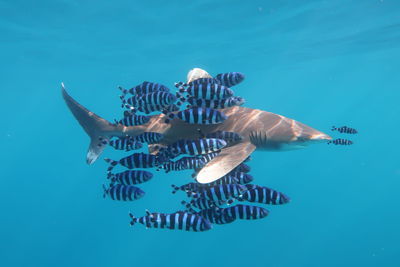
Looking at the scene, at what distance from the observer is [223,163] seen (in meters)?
5.32

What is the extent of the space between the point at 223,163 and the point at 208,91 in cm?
120

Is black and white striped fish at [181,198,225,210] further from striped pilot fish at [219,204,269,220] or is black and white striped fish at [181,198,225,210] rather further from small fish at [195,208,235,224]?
striped pilot fish at [219,204,269,220]

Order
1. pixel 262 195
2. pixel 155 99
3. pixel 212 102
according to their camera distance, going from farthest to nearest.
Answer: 1. pixel 212 102
2. pixel 155 99
3. pixel 262 195

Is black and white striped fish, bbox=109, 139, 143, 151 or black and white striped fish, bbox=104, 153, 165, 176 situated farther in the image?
black and white striped fish, bbox=109, 139, 143, 151

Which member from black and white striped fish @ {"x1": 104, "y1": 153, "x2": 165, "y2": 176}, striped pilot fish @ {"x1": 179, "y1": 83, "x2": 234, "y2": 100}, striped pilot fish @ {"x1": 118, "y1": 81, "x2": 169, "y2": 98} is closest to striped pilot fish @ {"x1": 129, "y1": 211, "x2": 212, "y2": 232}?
black and white striped fish @ {"x1": 104, "y1": 153, "x2": 165, "y2": 176}

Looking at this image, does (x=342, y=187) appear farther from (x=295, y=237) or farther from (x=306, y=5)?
(x=306, y=5)

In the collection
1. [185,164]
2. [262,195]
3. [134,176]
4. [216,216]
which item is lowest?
[216,216]

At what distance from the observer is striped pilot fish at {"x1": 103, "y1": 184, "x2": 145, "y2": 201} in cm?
578

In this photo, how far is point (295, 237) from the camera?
4019cm

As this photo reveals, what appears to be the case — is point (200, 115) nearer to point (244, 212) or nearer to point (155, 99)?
point (155, 99)

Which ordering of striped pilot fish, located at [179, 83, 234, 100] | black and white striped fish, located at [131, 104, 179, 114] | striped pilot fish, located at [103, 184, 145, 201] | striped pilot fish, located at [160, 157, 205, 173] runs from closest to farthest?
striped pilot fish, located at [179, 83, 234, 100], striped pilot fish, located at [160, 157, 205, 173], striped pilot fish, located at [103, 184, 145, 201], black and white striped fish, located at [131, 104, 179, 114]

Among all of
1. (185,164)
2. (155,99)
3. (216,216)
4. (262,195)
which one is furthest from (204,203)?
(155,99)

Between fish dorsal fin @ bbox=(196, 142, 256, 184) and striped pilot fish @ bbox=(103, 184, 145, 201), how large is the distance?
1.35m

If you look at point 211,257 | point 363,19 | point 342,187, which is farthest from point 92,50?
point 342,187
